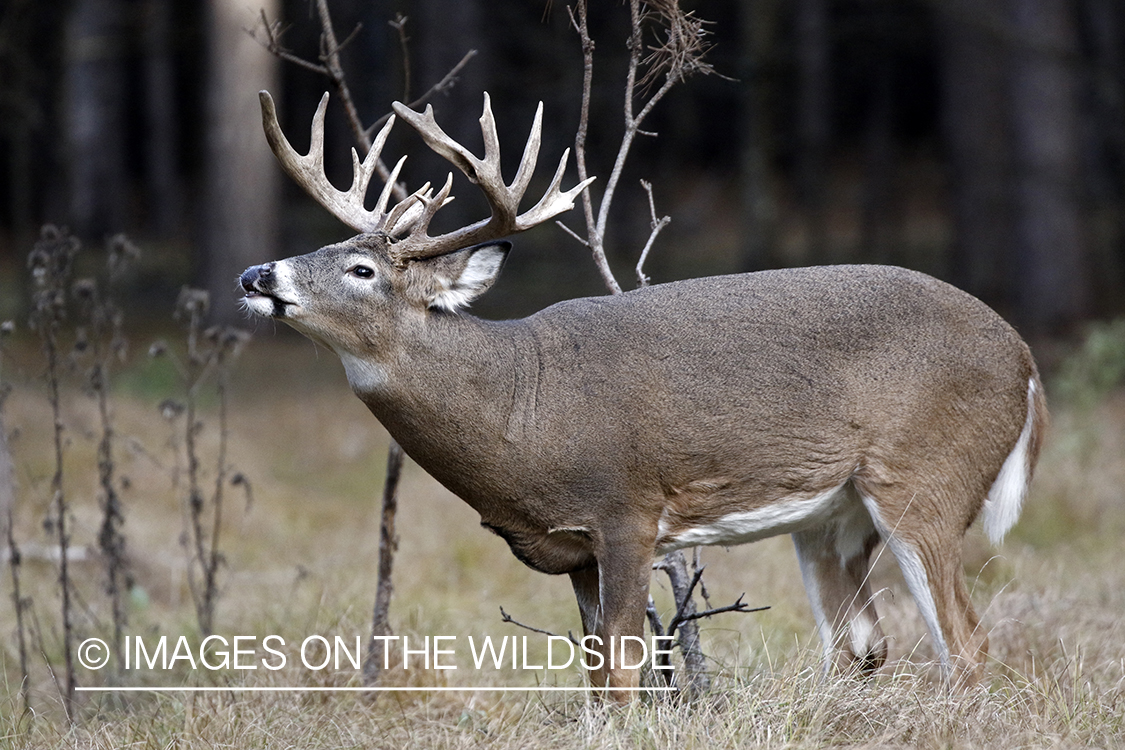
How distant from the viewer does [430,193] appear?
4500mm

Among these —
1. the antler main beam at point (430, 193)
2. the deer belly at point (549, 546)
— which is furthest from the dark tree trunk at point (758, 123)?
the deer belly at point (549, 546)

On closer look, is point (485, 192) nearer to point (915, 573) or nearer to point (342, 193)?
point (342, 193)

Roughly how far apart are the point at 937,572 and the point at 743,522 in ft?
2.39

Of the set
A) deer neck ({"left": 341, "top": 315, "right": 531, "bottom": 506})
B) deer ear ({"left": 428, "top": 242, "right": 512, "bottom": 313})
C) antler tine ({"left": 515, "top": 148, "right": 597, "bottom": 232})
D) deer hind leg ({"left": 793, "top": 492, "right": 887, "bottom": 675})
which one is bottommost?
deer hind leg ({"left": 793, "top": 492, "right": 887, "bottom": 675})

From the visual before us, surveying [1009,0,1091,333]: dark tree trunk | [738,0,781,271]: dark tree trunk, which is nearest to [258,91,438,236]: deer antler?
[738,0,781,271]: dark tree trunk

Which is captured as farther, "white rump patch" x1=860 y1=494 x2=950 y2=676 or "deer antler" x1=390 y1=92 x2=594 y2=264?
"white rump patch" x1=860 y1=494 x2=950 y2=676

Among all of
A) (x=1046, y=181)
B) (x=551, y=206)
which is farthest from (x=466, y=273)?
(x=1046, y=181)

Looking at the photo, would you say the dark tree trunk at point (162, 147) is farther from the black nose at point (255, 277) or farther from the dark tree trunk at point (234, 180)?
the black nose at point (255, 277)

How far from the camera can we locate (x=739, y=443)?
4.18 m

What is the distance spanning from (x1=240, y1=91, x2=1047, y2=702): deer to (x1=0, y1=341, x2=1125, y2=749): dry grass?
1.09 ft

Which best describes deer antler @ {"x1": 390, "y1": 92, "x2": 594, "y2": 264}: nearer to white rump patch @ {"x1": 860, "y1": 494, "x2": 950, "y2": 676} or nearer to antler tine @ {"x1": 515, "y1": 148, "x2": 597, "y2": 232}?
antler tine @ {"x1": 515, "y1": 148, "x2": 597, "y2": 232}

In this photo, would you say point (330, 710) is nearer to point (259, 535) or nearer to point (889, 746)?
point (889, 746)

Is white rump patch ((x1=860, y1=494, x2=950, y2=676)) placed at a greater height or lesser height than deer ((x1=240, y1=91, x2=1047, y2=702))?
lesser

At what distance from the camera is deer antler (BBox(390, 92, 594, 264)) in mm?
4051
